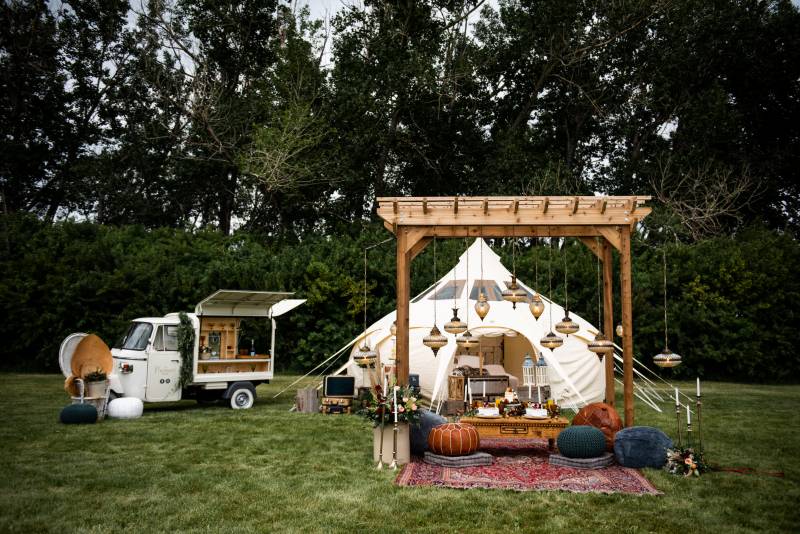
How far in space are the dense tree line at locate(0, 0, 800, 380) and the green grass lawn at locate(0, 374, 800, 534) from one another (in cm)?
1271

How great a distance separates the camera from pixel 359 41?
24.7 metres

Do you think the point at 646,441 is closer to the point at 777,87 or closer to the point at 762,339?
the point at 762,339

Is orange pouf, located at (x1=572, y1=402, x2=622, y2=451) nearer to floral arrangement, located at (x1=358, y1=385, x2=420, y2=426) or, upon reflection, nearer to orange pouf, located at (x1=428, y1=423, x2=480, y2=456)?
orange pouf, located at (x1=428, y1=423, x2=480, y2=456)

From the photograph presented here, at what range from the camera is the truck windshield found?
36.3 feet

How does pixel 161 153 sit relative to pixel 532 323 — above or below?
above

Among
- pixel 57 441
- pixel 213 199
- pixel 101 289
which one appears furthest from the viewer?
pixel 213 199

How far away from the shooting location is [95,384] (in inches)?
400

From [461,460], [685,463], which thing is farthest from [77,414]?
[685,463]

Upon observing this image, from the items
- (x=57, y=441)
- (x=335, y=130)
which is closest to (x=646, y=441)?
(x=57, y=441)

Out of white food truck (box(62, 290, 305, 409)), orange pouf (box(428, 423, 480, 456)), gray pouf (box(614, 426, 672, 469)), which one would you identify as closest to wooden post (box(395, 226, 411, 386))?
orange pouf (box(428, 423, 480, 456))

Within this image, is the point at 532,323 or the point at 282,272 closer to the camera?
the point at 532,323

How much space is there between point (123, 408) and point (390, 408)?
5246 millimetres

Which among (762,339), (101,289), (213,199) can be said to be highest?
(213,199)

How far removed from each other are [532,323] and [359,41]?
649 inches
